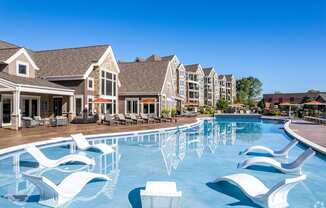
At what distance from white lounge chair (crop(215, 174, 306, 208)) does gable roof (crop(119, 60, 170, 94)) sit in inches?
1105

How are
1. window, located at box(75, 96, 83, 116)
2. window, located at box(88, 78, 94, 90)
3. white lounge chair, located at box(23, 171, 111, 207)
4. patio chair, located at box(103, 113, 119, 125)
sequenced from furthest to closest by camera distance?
window, located at box(88, 78, 94, 90)
window, located at box(75, 96, 83, 116)
patio chair, located at box(103, 113, 119, 125)
white lounge chair, located at box(23, 171, 111, 207)

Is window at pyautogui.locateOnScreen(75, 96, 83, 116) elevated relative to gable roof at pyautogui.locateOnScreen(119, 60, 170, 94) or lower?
lower

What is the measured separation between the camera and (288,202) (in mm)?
7199

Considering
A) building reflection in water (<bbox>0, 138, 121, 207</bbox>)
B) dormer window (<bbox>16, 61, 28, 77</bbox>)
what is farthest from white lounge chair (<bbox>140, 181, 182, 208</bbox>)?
dormer window (<bbox>16, 61, 28, 77</bbox>)

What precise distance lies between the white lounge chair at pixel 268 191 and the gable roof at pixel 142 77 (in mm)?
28071

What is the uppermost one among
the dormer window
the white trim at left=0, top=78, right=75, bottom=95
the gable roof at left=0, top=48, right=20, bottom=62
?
the gable roof at left=0, top=48, right=20, bottom=62

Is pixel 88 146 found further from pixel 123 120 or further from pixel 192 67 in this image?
pixel 192 67

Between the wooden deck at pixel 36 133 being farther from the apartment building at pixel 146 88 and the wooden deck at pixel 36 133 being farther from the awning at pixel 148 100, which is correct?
the apartment building at pixel 146 88

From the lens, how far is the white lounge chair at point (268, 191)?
253 inches

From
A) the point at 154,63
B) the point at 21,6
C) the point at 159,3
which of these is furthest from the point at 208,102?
the point at 21,6

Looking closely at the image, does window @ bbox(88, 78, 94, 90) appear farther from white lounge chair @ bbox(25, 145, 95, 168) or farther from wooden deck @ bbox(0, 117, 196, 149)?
white lounge chair @ bbox(25, 145, 95, 168)

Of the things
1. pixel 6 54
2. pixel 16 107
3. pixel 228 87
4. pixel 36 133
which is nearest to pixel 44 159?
pixel 36 133

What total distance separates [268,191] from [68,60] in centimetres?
2674

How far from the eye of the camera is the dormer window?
2407 centimetres
